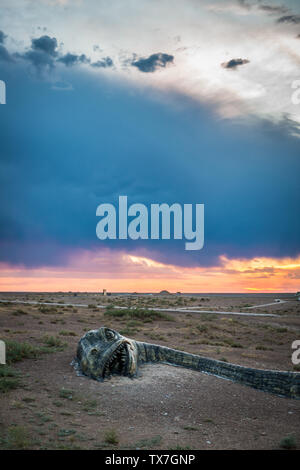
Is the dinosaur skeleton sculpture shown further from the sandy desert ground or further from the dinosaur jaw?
the sandy desert ground

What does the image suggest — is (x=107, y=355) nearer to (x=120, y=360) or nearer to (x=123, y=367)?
(x=120, y=360)

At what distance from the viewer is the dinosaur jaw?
1349 cm

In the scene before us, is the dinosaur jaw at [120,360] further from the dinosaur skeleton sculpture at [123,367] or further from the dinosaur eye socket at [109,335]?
the dinosaur eye socket at [109,335]

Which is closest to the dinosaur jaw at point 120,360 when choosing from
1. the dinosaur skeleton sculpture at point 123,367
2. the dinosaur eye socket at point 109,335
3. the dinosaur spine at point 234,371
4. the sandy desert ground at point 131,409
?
the dinosaur skeleton sculpture at point 123,367

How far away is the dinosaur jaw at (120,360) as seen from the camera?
44.3ft

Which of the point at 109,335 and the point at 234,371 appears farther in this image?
the point at 234,371

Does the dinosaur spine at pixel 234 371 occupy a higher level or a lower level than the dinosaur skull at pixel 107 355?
lower

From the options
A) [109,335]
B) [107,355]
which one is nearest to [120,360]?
[107,355]

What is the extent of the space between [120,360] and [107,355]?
2.82 feet

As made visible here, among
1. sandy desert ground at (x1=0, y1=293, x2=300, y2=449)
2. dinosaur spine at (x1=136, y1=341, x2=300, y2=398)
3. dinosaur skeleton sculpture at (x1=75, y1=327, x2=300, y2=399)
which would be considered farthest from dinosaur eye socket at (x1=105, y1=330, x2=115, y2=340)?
dinosaur spine at (x1=136, y1=341, x2=300, y2=398)

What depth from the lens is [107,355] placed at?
1348 cm

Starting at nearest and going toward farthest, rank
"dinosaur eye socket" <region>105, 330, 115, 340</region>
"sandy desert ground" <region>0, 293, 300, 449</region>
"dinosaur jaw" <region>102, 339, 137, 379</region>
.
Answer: "sandy desert ground" <region>0, 293, 300, 449</region>, "dinosaur jaw" <region>102, 339, 137, 379</region>, "dinosaur eye socket" <region>105, 330, 115, 340</region>

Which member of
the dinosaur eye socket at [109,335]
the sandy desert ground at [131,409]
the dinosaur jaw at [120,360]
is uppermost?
the dinosaur eye socket at [109,335]
